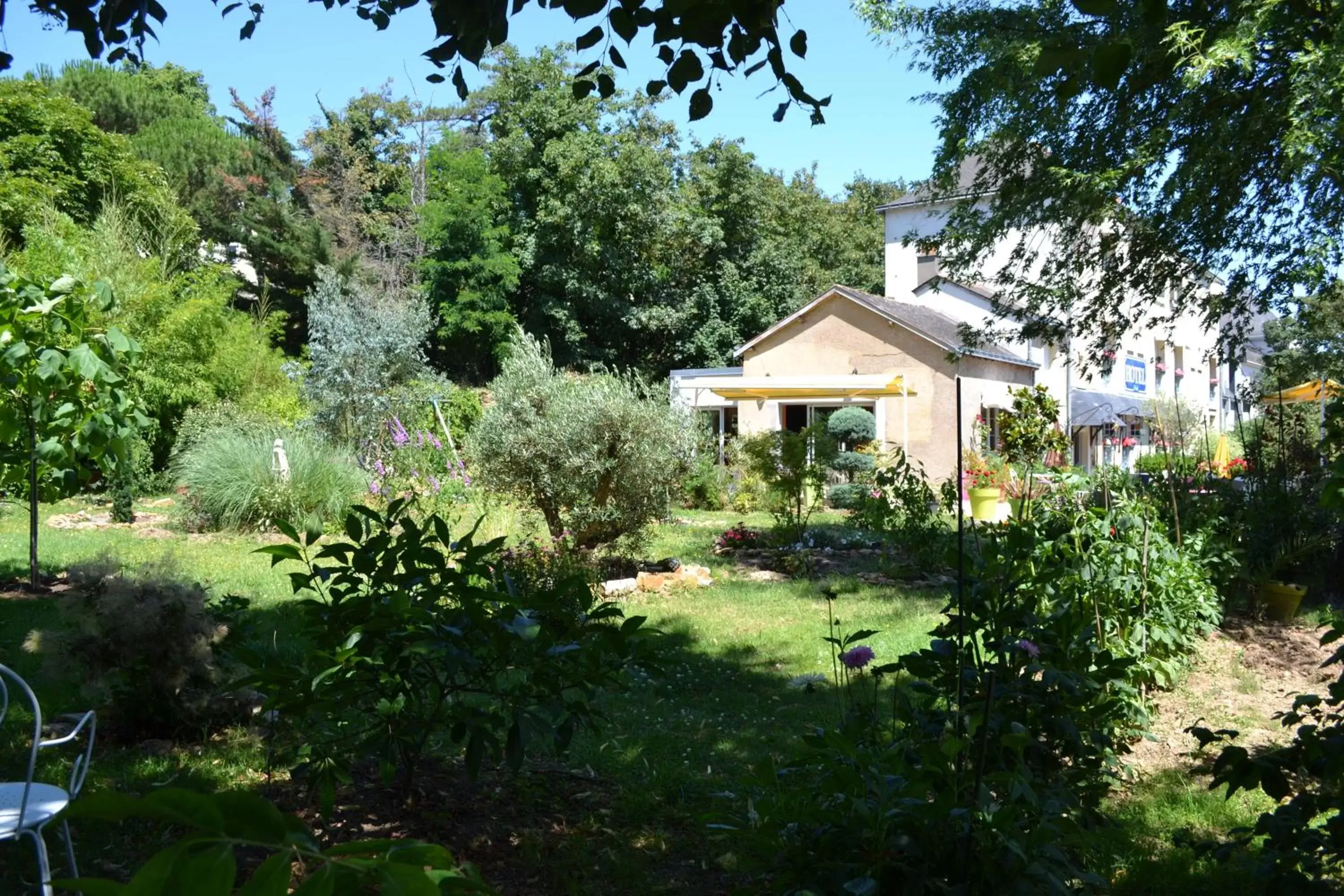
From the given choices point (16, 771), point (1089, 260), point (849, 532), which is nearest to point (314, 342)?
point (849, 532)

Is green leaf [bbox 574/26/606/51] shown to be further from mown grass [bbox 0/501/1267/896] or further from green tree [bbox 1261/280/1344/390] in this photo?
green tree [bbox 1261/280/1344/390]

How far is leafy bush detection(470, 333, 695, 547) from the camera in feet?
29.6

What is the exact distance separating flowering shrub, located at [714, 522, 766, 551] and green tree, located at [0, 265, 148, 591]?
6801 millimetres

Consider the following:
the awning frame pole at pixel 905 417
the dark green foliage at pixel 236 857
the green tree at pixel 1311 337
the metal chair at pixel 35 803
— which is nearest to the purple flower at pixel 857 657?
the metal chair at pixel 35 803

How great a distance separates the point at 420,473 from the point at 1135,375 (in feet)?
85.5

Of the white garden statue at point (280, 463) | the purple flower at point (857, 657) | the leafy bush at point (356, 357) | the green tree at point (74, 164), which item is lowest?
the purple flower at point (857, 657)

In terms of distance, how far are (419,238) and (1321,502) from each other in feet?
101

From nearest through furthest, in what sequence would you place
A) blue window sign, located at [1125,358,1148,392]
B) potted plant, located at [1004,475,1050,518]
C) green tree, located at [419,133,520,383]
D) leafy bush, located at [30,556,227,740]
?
potted plant, located at [1004,475,1050,518]
leafy bush, located at [30,556,227,740]
green tree, located at [419,133,520,383]
blue window sign, located at [1125,358,1148,392]

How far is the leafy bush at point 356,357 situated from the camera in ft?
66.8

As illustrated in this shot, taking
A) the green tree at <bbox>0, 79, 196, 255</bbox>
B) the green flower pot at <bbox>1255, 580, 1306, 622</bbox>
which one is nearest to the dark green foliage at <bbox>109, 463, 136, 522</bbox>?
the green tree at <bbox>0, 79, 196, 255</bbox>

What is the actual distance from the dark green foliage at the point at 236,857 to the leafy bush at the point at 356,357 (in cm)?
1935

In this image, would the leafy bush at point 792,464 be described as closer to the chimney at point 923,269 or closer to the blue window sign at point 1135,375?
the chimney at point 923,269

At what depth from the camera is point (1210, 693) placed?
5.52 meters

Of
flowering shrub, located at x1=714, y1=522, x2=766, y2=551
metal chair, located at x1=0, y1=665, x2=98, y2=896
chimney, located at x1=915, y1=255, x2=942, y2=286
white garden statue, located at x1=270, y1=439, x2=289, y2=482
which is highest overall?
chimney, located at x1=915, y1=255, x2=942, y2=286
